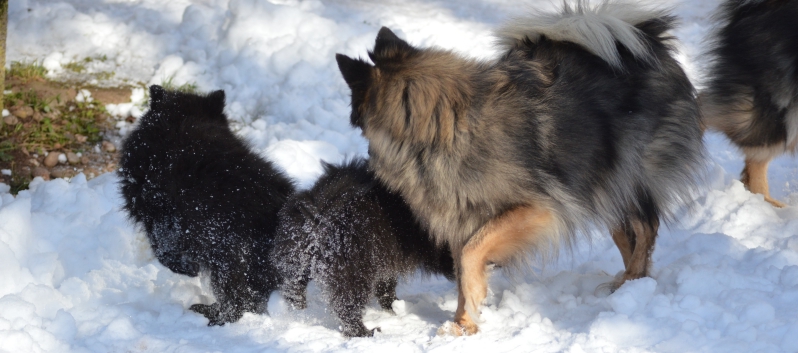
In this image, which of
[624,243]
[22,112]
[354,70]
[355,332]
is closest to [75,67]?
[22,112]

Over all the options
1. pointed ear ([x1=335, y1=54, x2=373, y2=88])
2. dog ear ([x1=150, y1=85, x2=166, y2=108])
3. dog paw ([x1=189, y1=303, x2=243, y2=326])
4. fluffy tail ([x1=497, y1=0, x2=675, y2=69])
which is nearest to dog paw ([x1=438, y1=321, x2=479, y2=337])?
dog paw ([x1=189, y1=303, x2=243, y2=326])

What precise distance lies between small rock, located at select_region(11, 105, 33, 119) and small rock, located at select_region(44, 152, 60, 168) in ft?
1.75

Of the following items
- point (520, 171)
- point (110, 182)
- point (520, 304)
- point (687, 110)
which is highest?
point (687, 110)

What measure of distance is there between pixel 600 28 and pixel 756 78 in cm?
163

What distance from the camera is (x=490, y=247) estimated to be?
3510mm

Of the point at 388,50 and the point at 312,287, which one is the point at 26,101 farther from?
the point at 388,50

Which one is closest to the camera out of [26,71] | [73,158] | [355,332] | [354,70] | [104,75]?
[354,70]

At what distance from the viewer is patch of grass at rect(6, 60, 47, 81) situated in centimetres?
638

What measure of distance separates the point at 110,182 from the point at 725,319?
4.05 meters

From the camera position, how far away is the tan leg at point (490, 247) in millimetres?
3496

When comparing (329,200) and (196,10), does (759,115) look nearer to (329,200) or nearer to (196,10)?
(329,200)

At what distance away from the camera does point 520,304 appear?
3.84 m

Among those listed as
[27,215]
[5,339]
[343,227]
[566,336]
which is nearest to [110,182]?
[27,215]

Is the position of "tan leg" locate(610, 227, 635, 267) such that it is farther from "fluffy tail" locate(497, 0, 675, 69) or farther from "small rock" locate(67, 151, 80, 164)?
"small rock" locate(67, 151, 80, 164)
